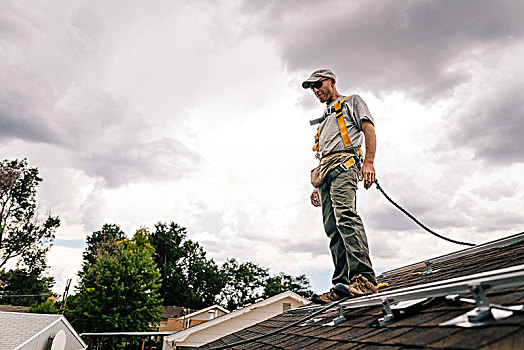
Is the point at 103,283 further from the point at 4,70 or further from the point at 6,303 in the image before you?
the point at 6,303

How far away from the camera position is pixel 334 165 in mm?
2986

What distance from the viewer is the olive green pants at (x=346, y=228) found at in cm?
271

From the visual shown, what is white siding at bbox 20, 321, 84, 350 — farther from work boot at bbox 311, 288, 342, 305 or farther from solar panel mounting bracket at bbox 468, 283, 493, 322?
solar panel mounting bracket at bbox 468, 283, 493, 322

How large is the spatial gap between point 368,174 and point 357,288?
3.06ft

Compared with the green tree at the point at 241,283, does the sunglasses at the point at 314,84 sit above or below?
below

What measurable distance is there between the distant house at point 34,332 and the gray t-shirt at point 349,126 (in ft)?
50.8

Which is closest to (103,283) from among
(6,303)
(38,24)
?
(38,24)

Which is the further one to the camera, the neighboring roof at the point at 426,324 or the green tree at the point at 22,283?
the green tree at the point at 22,283

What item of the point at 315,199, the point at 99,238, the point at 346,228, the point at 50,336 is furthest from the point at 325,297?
the point at 99,238

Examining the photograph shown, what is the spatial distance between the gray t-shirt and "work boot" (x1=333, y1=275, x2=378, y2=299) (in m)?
1.15

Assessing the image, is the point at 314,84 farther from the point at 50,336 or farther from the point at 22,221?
the point at 22,221

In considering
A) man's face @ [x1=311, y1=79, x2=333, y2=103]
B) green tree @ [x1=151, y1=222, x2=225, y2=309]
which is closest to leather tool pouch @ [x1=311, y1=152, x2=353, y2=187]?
man's face @ [x1=311, y1=79, x2=333, y2=103]

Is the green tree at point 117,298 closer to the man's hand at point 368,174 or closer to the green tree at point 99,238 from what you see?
the man's hand at point 368,174

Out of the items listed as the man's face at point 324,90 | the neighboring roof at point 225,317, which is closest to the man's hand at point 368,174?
the man's face at point 324,90
